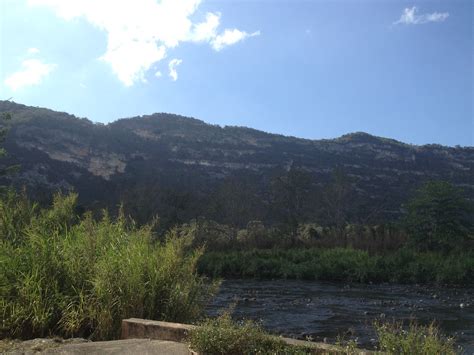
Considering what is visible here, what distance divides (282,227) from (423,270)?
20.9m

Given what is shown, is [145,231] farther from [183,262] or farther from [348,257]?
[348,257]

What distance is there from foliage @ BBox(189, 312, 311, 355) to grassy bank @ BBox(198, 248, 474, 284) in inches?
839

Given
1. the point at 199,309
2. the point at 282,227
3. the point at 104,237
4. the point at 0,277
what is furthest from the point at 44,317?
the point at 282,227

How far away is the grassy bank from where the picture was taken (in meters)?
23.5

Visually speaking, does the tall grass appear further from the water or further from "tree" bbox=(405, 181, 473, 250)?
"tree" bbox=(405, 181, 473, 250)

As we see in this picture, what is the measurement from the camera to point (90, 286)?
556 cm

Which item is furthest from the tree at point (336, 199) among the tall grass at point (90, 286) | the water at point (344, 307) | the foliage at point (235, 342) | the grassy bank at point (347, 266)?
the foliage at point (235, 342)

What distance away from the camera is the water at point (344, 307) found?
11.2m

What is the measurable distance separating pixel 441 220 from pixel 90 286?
27.5 meters

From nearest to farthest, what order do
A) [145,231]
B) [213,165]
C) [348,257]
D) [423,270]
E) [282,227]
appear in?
[145,231], [423,270], [348,257], [282,227], [213,165]

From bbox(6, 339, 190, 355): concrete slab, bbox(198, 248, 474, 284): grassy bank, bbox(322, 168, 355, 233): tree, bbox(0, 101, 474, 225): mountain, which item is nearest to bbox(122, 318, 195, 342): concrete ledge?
bbox(6, 339, 190, 355): concrete slab

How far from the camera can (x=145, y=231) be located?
6652 millimetres

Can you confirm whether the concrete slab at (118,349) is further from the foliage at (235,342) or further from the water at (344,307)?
the water at (344,307)

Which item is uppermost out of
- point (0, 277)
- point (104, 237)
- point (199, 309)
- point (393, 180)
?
point (393, 180)
